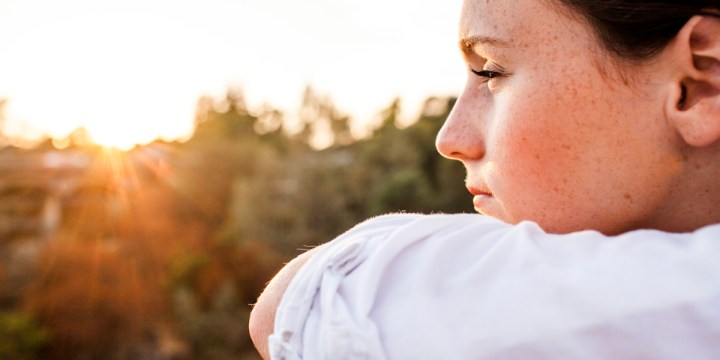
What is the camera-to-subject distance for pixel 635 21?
2.51ft

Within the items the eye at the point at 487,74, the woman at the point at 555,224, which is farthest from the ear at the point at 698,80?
the eye at the point at 487,74

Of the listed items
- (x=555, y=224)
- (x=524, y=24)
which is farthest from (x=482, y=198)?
(x=524, y=24)

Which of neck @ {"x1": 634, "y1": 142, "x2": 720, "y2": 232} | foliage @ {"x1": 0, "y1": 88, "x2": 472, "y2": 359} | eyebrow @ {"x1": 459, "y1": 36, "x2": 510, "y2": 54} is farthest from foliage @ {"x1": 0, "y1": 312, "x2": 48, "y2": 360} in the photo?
neck @ {"x1": 634, "y1": 142, "x2": 720, "y2": 232}

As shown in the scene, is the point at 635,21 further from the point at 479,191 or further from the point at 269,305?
the point at 269,305

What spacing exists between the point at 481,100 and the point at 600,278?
1.23 feet

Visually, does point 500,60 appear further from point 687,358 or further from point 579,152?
point 687,358

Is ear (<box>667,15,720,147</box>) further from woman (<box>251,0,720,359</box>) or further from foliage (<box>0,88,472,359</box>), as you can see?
foliage (<box>0,88,472,359</box>)

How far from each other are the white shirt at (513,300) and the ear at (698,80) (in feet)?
0.54

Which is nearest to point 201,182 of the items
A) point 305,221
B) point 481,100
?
point 305,221

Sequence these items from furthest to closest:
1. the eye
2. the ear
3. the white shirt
Result: the eye, the ear, the white shirt

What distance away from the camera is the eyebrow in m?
0.83

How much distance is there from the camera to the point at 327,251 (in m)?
0.73

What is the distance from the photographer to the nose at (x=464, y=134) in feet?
2.90

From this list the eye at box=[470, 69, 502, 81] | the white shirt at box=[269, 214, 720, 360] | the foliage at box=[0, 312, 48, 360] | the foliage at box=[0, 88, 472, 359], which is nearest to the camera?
the white shirt at box=[269, 214, 720, 360]
